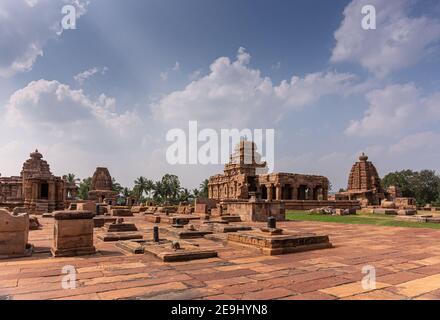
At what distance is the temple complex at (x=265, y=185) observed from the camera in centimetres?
3912

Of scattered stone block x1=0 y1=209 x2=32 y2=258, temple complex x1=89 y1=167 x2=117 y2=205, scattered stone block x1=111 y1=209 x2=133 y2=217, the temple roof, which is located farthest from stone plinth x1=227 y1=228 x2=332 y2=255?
the temple roof

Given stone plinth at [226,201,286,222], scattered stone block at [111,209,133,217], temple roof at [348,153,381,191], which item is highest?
temple roof at [348,153,381,191]

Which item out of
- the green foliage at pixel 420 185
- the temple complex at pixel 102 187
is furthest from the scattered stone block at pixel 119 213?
the green foliage at pixel 420 185

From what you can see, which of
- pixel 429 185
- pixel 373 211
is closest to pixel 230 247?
pixel 373 211

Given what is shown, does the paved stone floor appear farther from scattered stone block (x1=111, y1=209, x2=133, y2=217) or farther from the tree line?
the tree line

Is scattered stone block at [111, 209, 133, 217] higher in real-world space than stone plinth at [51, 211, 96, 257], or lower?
lower

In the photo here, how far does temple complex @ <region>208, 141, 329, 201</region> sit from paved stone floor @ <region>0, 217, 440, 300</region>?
28.3 metres

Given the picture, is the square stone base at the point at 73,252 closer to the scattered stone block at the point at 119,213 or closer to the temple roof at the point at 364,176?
the scattered stone block at the point at 119,213

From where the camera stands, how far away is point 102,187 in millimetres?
45031

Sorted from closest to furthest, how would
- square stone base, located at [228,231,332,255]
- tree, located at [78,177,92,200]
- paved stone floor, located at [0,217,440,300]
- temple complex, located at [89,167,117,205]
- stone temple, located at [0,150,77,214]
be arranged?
paved stone floor, located at [0,217,440,300], square stone base, located at [228,231,332,255], stone temple, located at [0,150,77,214], temple complex, located at [89,167,117,205], tree, located at [78,177,92,200]

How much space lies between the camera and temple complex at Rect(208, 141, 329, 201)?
128ft
